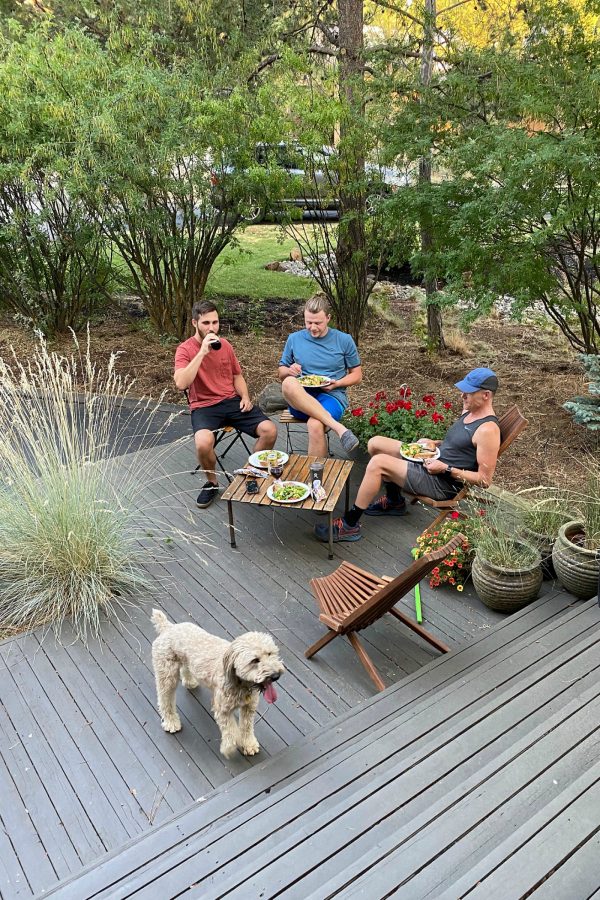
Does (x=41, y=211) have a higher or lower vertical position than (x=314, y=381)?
higher

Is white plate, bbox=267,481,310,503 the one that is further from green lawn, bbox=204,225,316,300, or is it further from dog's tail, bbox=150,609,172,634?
green lawn, bbox=204,225,316,300

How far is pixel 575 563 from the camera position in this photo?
2.97 m

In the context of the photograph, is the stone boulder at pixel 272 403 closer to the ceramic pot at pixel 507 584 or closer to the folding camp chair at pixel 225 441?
the folding camp chair at pixel 225 441

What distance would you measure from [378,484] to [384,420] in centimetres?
70

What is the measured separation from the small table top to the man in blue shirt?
11.0 inches

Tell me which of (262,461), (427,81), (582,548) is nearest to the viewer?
(582,548)

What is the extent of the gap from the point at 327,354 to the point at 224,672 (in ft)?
8.92

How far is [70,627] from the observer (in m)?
3.14

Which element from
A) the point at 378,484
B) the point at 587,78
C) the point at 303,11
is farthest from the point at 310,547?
the point at 303,11

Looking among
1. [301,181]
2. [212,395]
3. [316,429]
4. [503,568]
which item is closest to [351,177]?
[301,181]

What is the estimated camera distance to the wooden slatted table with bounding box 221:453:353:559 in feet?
11.4

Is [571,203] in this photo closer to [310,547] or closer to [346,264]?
[346,264]

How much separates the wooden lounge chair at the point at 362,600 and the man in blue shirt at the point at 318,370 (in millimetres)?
1339

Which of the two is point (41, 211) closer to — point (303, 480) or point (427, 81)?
point (427, 81)
